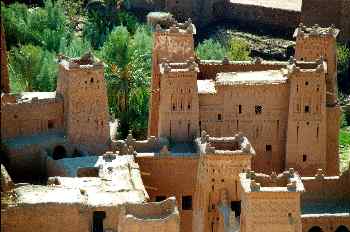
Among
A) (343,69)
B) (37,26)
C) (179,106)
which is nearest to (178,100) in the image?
(179,106)

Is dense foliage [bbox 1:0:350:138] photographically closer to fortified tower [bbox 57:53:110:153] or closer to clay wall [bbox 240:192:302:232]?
fortified tower [bbox 57:53:110:153]

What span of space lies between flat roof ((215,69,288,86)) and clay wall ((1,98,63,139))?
7.35 metres

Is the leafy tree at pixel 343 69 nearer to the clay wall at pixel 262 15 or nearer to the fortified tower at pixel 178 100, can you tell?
the clay wall at pixel 262 15

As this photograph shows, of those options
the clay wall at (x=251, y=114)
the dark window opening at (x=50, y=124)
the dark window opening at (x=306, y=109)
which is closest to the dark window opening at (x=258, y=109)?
the clay wall at (x=251, y=114)

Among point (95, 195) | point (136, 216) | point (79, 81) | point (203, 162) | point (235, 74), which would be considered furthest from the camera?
point (235, 74)

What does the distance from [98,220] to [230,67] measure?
14.1m

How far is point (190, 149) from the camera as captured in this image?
4378 centimetres

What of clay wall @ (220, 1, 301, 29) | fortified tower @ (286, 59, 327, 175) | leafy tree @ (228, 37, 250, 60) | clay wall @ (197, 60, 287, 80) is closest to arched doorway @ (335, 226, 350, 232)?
fortified tower @ (286, 59, 327, 175)

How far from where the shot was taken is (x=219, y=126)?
45500 millimetres

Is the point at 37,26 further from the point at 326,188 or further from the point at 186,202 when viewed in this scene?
the point at 326,188

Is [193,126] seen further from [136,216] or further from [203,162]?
[136,216]

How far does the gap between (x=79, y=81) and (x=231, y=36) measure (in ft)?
113

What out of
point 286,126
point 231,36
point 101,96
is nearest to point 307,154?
point 286,126

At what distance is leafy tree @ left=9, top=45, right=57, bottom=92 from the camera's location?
56.6 m
